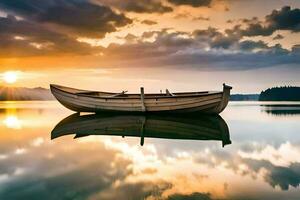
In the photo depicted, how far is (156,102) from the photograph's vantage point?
28453 mm

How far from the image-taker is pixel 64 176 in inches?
333

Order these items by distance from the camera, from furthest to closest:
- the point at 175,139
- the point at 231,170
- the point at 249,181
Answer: the point at 175,139
the point at 231,170
the point at 249,181

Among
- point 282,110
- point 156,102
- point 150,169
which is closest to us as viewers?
point 150,169

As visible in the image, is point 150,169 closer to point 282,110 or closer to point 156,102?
point 156,102

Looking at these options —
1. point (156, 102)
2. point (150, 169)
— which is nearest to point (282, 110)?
point (156, 102)

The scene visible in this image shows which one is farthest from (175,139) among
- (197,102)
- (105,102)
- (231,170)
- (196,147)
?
(105,102)

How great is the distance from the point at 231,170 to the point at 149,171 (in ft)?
7.50

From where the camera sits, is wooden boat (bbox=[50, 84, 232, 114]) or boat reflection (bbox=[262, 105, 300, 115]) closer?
wooden boat (bbox=[50, 84, 232, 114])

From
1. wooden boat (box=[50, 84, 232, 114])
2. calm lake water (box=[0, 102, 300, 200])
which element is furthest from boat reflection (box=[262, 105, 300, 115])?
calm lake water (box=[0, 102, 300, 200])

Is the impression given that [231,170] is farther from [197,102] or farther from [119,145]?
[197,102]

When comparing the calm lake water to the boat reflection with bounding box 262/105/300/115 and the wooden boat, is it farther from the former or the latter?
the boat reflection with bounding box 262/105/300/115

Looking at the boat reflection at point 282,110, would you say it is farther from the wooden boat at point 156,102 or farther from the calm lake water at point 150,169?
the calm lake water at point 150,169

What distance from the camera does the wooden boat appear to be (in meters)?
27.2

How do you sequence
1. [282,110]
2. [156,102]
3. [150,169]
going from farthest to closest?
1. [282,110]
2. [156,102]
3. [150,169]
